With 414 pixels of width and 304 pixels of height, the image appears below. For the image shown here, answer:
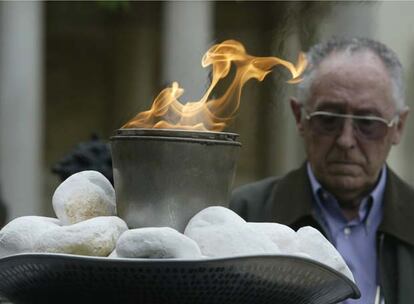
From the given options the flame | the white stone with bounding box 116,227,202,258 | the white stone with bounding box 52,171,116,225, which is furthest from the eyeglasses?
the white stone with bounding box 116,227,202,258

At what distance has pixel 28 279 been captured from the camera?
2.83 metres

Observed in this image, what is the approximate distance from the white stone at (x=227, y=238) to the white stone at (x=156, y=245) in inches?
3.2

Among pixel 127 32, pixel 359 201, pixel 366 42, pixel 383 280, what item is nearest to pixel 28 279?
pixel 383 280

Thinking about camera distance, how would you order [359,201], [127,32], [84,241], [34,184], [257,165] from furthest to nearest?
[127,32] < [257,165] < [34,184] < [359,201] < [84,241]

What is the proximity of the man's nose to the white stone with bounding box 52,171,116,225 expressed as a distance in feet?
6.94

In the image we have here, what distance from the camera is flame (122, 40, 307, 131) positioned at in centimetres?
322

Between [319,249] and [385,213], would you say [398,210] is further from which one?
[319,249]

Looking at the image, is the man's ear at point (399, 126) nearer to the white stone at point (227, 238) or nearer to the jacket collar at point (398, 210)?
the jacket collar at point (398, 210)

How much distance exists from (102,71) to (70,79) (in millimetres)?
→ 591

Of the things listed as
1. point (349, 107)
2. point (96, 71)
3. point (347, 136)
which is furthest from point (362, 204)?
point (96, 71)

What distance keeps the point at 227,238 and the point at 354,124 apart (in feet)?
7.81

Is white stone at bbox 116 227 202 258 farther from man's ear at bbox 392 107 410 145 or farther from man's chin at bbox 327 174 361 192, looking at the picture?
man's ear at bbox 392 107 410 145

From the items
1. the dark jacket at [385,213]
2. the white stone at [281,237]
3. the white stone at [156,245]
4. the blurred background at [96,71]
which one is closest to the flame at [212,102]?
the white stone at [281,237]

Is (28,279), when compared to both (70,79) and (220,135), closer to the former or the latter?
(220,135)
